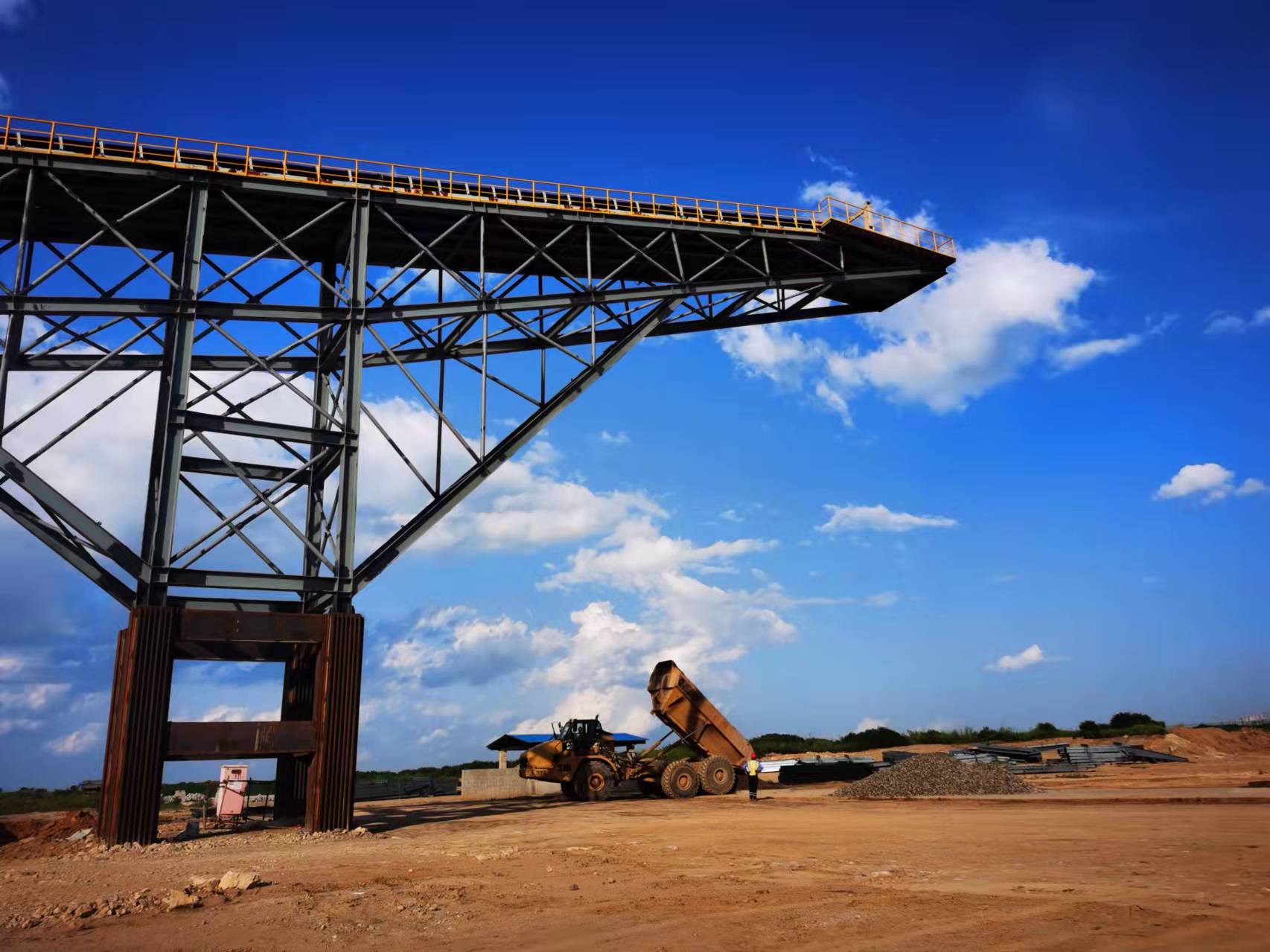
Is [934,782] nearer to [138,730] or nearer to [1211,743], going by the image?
[138,730]

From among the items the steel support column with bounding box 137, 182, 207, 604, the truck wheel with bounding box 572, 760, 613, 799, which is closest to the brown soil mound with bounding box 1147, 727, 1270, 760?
the truck wheel with bounding box 572, 760, 613, 799

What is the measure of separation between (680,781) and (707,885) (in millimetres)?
16901

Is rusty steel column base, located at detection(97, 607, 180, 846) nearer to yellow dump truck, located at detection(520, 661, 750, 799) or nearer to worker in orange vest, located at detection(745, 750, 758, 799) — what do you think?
yellow dump truck, located at detection(520, 661, 750, 799)

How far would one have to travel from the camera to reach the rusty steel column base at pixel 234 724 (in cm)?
1734

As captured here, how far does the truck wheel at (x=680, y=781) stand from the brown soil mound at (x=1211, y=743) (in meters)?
26.0

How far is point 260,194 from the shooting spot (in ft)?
72.2

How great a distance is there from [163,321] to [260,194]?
3922 mm

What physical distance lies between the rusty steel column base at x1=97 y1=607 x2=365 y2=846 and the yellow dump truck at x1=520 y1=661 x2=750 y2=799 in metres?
8.57

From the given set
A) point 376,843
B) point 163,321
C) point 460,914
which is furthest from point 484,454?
point 460,914

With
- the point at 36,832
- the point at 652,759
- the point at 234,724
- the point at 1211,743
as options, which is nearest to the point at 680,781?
the point at 652,759

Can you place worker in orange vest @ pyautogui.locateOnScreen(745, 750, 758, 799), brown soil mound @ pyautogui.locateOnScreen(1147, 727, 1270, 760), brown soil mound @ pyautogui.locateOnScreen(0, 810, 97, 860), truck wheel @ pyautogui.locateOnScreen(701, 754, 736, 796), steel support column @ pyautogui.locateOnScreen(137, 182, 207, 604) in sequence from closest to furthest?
brown soil mound @ pyautogui.locateOnScreen(0, 810, 97, 860) < steel support column @ pyautogui.locateOnScreen(137, 182, 207, 604) < worker in orange vest @ pyautogui.locateOnScreen(745, 750, 758, 799) < truck wheel @ pyautogui.locateOnScreen(701, 754, 736, 796) < brown soil mound @ pyautogui.locateOnScreen(1147, 727, 1270, 760)

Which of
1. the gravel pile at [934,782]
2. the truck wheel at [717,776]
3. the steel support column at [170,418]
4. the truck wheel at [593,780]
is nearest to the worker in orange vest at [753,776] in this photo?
the truck wheel at [717,776]

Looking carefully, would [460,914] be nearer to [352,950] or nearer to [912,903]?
[352,950]

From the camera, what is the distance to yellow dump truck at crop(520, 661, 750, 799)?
27750mm
